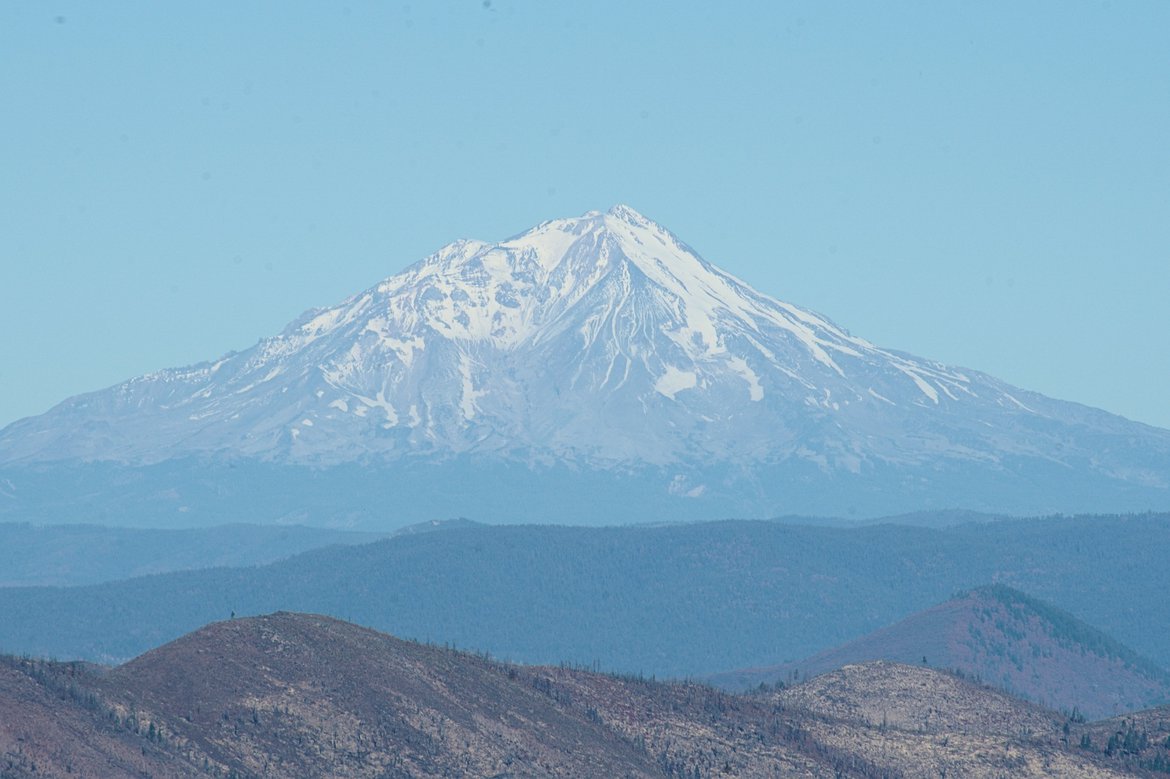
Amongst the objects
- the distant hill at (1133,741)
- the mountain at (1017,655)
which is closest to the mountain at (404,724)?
the distant hill at (1133,741)

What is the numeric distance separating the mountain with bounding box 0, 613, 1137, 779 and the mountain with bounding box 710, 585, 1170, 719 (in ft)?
185

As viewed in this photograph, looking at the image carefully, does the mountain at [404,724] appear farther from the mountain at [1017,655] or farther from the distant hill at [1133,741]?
the mountain at [1017,655]

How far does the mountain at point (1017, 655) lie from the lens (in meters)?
151

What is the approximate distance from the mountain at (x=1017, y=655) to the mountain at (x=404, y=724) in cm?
5633

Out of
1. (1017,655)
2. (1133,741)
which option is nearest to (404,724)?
(1133,741)

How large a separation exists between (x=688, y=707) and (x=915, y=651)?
7148 centimetres

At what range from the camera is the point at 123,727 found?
64.5m

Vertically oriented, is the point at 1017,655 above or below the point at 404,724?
below

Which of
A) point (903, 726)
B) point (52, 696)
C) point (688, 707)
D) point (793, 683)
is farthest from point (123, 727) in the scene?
point (793, 683)

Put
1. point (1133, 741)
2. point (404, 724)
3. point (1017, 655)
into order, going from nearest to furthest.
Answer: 1. point (404, 724)
2. point (1133, 741)
3. point (1017, 655)

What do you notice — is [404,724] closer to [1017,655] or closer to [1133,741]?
[1133,741]

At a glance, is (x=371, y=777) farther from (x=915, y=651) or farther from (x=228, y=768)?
(x=915, y=651)

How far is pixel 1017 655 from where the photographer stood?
15800 centimetres

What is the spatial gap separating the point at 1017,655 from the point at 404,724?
9216 centimetres
